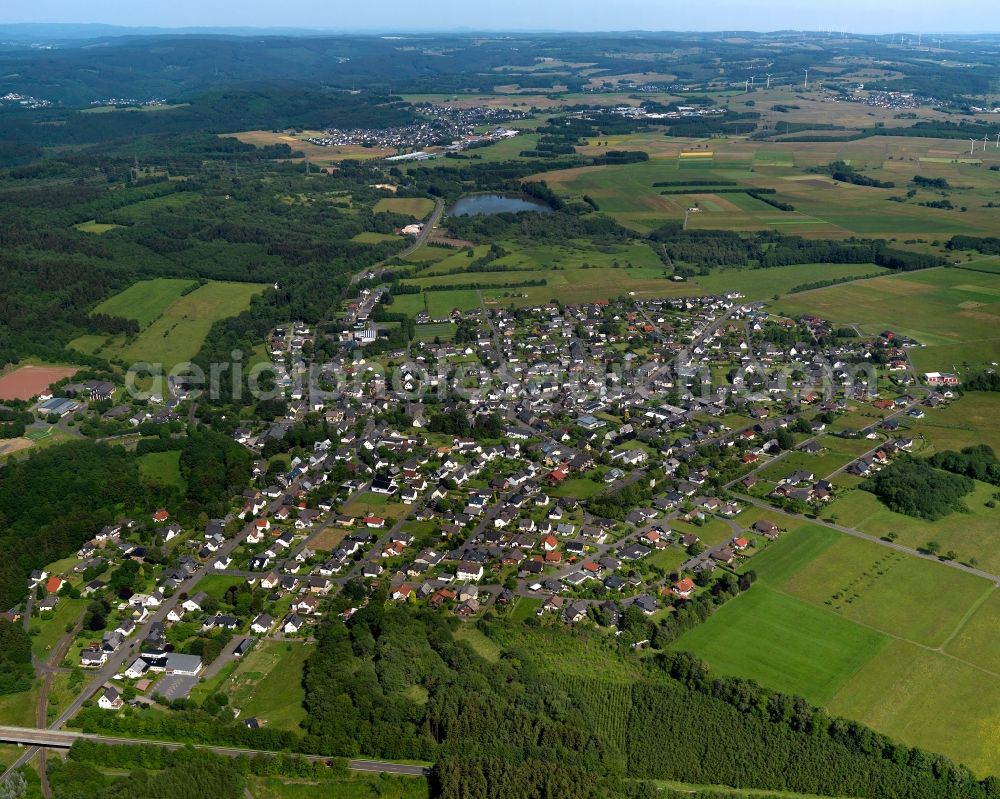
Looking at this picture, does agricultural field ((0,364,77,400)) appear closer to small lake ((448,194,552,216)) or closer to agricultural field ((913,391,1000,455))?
agricultural field ((913,391,1000,455))

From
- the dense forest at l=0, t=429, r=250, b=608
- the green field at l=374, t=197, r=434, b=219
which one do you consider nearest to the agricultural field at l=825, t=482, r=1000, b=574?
the dense forest at l=0, t=429, r=250, b=608

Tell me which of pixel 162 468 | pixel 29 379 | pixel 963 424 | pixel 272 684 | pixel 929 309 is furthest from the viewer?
pixel 929 309

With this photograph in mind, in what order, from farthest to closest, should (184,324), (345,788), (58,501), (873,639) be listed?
(184,324), (58,501), (873,639), (345,788)

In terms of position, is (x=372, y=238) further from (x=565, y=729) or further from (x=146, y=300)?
(x=565, y=729)

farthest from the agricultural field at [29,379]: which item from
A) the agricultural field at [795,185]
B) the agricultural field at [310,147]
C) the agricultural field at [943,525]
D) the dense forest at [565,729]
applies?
the agricultural field at [310,147]

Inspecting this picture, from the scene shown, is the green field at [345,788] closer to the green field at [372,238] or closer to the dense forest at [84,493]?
the dense forest at [84,493]

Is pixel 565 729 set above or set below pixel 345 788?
above

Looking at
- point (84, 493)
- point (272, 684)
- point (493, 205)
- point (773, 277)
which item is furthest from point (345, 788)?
point (493, 205)
